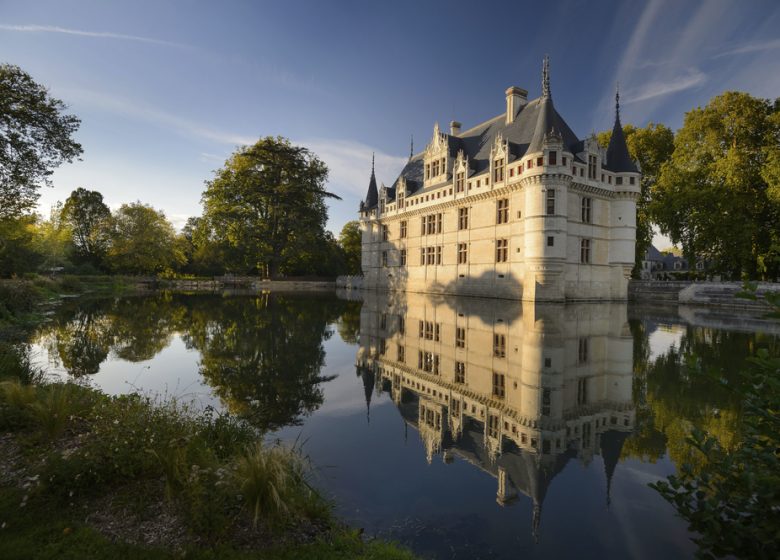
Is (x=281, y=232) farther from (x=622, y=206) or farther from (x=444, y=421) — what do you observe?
(x=444, y=421)

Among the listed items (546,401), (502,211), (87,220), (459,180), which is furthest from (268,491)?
(87,220)

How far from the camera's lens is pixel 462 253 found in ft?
110

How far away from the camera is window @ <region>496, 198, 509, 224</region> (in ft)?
97.8

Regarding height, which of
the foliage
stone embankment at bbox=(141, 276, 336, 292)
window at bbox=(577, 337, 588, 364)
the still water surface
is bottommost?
the still water surface

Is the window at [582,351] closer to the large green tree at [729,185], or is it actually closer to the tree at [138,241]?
the large green tree at [729,185]

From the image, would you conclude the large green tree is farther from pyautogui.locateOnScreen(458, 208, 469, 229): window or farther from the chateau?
pyautogui.locateOnScreen(458, 208, 469, 229): window

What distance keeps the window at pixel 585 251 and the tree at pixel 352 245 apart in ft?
122

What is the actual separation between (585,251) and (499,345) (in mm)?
20685

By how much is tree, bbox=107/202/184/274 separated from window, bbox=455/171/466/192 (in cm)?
3668

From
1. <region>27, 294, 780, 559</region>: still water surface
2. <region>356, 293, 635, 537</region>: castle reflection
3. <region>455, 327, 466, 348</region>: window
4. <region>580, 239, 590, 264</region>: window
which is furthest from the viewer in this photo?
<region>580, 239, 590, 264</region>: window

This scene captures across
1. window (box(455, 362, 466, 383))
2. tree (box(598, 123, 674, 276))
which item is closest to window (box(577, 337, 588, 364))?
window (box(455, 362, 466, 383))

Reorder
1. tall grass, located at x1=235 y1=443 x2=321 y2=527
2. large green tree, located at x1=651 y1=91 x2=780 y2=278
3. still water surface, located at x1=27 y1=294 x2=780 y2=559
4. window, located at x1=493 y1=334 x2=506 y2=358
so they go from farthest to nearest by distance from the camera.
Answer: large green tree, located at x1=651 y1=91 x2=780 y2=278 → window, located at x1=493 y1=334 x2=506 y2=358 → still water surface, located at x1=27 y1=294 x2=780 y2=559 → tall grass, located at x1=235 y1=443 x2=321 y2=527

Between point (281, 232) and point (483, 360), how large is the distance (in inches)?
1564

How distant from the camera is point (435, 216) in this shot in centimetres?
3656
